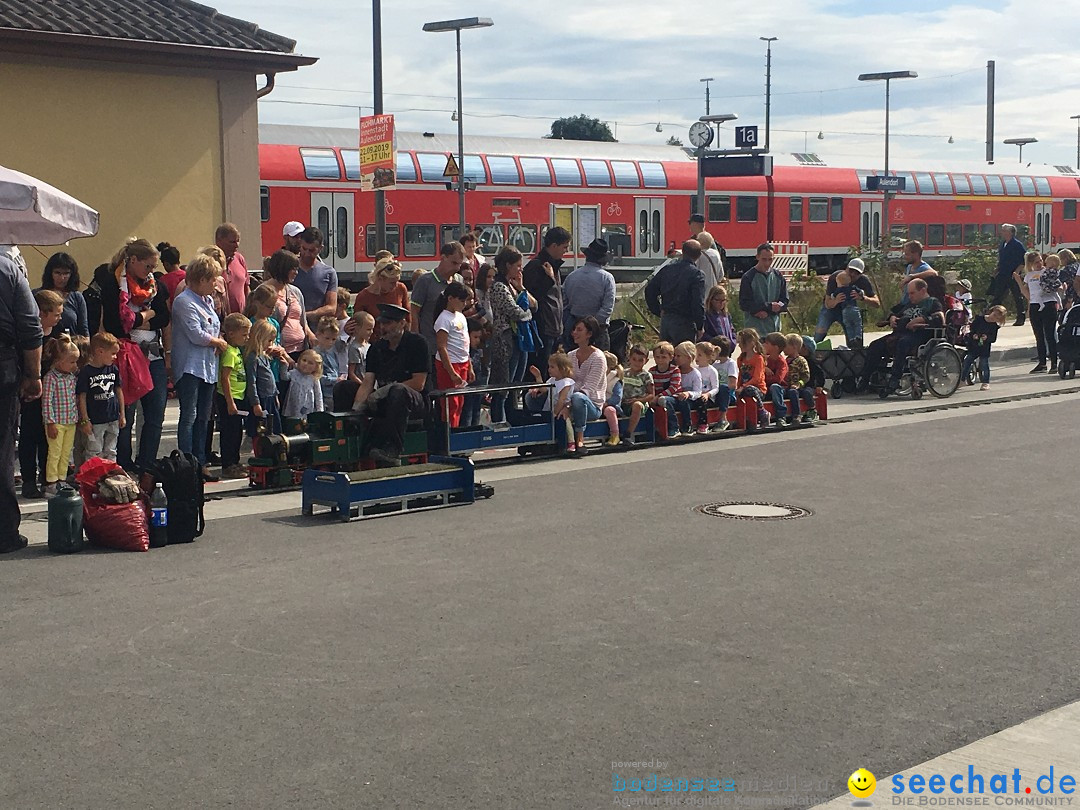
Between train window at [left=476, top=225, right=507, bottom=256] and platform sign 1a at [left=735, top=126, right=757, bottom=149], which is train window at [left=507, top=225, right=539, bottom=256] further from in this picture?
platform sign 1a at [left=735, top=126, right=757, bottom=149]

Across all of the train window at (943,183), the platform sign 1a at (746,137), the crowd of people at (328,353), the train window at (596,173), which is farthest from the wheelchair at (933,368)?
the train window at (943,183)

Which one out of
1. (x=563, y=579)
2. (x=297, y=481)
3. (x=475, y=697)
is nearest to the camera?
(x=475, y=697)

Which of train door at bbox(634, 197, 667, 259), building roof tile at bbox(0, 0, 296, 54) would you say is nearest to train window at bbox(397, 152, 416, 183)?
train door at bbox(634, 197, 667, 259)

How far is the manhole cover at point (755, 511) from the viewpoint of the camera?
10.3 meters

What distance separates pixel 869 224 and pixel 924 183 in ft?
10.0

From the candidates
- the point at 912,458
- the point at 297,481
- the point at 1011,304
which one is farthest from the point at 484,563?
the point at 1011,304

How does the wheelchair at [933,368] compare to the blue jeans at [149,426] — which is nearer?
the blue jeans at [149,426]

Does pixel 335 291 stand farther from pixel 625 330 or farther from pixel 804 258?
pixel 804 258

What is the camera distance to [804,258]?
3712 cm

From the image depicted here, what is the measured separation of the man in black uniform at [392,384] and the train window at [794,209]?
3324 cm

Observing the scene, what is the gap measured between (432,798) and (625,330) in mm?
10482

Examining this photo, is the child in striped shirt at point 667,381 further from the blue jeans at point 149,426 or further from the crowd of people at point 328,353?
the blue jeans at point 149,426

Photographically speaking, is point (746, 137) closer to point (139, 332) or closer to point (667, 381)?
point (667, 381)

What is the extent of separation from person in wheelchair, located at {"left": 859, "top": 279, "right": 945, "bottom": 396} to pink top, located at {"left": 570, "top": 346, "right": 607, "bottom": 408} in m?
6.41
